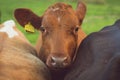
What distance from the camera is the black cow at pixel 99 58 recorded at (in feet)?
14.1

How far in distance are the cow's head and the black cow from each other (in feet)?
0.54

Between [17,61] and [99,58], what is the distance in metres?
0.97

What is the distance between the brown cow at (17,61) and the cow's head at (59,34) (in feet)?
0.47

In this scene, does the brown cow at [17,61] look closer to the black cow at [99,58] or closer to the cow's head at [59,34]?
the cow's head at [59,34]

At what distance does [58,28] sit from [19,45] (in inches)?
24.2

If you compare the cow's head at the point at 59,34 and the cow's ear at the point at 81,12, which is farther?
the cow's ear at the point at 81,12

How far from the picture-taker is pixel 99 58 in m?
4.73

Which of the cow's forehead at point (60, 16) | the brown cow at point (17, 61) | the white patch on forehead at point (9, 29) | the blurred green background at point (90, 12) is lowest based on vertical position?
the blurred green background at point (90, 12)

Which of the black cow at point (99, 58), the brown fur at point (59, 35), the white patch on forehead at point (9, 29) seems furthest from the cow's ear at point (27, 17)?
the black cow at point (99, 58)

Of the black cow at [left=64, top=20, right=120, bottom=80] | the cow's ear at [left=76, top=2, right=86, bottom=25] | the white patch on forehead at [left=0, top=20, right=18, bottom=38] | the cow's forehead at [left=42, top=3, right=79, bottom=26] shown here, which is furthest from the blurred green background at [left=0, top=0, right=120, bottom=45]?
the black cow at [left=64, top=20, right=120, bottom=80]

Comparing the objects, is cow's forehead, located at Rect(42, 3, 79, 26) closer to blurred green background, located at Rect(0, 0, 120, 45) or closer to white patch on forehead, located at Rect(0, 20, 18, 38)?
white patch on forehead, located at Rect(0, 20, 18, 38)

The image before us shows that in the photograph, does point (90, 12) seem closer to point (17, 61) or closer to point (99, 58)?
point (17, 61)

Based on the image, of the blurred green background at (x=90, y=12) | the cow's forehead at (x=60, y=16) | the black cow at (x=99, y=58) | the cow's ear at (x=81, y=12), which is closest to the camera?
the black cow at (x=99, y=58)

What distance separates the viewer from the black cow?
429cm
